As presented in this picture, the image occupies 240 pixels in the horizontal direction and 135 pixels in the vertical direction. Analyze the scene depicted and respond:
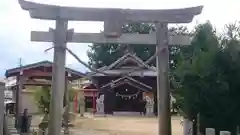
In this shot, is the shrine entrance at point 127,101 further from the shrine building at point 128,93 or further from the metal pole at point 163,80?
the metal pole at point 163,80

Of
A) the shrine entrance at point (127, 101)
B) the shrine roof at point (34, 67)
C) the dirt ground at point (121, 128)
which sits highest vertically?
the shrine roof at point (34, 67)

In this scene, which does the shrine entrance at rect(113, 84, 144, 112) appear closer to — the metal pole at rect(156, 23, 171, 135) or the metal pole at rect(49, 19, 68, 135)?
the metal pole at rect(156, 23, 171, 135)

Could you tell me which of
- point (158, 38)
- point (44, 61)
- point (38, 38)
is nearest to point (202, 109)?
point (158, 38)

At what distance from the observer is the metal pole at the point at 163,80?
10711mm

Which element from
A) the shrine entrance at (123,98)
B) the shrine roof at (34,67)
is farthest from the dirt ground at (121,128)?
the shrine entrance at (123,98)

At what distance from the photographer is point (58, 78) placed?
1061cm

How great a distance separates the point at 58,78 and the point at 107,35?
158cm

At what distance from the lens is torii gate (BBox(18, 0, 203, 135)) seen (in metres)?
10.5

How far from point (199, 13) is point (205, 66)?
133 centimetres

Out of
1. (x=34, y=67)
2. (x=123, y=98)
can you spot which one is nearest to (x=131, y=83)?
(x=123, y=98)

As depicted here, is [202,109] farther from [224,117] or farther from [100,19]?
[100,19]

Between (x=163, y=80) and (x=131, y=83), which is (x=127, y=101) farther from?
(x=163, y=80)

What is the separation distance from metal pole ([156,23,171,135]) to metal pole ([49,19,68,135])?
7.69ft

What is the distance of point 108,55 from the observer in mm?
53312
